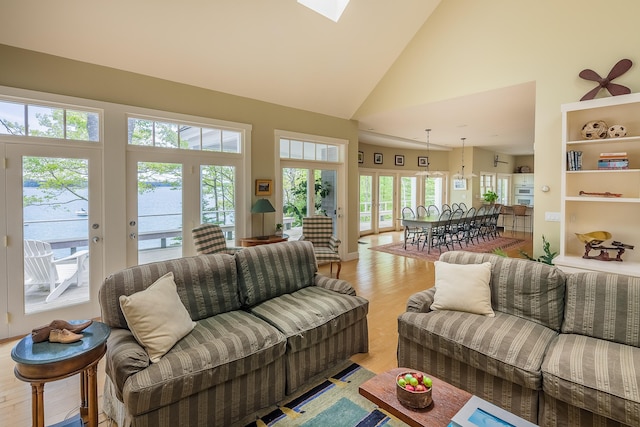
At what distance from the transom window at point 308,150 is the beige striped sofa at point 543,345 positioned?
3.59m

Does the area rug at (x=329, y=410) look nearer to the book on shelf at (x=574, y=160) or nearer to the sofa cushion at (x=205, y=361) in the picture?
the sofa cushion at (x=205, y=361)

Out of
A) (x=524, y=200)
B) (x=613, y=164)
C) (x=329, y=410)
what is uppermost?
(x=613, y=164)

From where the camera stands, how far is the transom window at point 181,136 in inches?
150

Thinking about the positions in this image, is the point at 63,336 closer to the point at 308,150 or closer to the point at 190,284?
the point at 190,284

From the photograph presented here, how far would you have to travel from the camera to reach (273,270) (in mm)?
2816

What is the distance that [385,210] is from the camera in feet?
33.3

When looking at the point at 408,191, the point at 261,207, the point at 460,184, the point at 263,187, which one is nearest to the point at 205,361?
the point at 261,207

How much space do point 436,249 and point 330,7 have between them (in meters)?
5.32

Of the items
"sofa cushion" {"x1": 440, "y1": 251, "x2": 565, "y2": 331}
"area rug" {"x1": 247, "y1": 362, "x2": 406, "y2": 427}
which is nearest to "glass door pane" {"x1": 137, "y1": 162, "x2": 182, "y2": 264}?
"area rug" {"x1": 247, "y1": 362, "x2": 406, "y2": 427}

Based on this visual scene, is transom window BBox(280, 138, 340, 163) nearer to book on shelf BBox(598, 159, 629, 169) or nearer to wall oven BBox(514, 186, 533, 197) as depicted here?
book on shelf BBox(598, 159, 629, 169)

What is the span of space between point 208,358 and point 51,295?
266 cm

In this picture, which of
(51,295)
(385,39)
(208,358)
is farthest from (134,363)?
(385,39)

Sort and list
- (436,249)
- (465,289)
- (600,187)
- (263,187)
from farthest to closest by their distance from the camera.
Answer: (436,249)
(263,187)
(600,187)
(465,289)

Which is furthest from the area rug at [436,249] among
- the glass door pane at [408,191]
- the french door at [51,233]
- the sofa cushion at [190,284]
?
the french door at [51,233]
